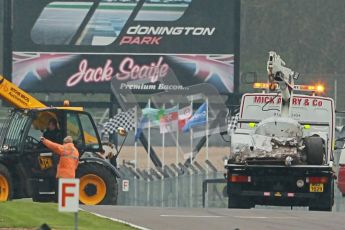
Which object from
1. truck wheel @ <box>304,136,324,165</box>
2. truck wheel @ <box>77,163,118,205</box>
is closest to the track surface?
truck wheel @ <box>304,136,324,165</box>

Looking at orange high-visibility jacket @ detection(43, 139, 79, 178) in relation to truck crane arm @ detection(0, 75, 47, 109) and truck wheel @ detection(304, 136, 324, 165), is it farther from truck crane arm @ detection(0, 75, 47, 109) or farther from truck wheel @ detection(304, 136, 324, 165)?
truck wheel @ detection(304, 136, 324, 165)

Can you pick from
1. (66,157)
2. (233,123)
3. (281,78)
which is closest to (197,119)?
(233,123)

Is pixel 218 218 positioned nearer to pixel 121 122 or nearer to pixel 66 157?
pixel 66 157

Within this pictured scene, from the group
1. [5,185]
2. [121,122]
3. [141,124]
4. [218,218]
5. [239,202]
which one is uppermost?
[141,124]

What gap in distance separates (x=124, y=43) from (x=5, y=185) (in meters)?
21.8

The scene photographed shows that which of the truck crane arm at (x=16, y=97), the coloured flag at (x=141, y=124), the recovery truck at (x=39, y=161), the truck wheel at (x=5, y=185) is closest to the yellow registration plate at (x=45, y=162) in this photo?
the recovery truck at (x=39, y=161)

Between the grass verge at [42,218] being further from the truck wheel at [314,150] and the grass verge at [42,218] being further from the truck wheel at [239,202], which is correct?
the truck wheel at [314,150]

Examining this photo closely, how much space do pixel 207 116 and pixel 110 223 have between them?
85.8 feet

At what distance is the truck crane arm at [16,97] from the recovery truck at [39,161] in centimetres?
95

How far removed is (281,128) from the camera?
115 ft

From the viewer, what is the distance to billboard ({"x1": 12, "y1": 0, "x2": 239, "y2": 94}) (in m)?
56.3

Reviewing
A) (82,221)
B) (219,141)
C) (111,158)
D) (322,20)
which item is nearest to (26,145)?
(111,158)

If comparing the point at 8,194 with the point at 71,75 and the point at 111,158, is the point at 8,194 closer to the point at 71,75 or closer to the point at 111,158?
the point at 111,158

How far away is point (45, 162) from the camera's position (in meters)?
35.9
